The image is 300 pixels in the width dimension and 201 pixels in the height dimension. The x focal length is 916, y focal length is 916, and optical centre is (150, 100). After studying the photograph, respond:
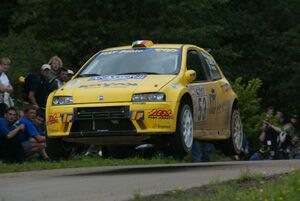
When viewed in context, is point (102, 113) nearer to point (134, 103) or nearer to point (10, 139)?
point (134, 103)

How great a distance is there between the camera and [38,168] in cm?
1399

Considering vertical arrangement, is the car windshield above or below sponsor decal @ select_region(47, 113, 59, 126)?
above

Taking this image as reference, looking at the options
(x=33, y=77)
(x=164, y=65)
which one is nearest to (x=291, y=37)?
(x=33, y=77)

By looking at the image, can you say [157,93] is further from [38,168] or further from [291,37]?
[291,37]

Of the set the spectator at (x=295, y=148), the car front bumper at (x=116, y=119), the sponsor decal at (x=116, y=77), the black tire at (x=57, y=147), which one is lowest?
the spectator at (x=295, y=148)

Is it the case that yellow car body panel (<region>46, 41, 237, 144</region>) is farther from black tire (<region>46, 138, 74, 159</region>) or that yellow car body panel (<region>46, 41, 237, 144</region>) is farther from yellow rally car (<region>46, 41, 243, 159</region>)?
black tire (<region>46, 138, 74, 159</region>)

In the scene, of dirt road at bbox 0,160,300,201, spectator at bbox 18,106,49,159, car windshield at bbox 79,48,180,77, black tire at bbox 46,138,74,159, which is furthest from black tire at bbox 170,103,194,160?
spectator at bbox 18,106,49,159

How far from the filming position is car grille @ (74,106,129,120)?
11866 millimetres

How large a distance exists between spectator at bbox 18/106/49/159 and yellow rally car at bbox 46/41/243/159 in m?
2.65

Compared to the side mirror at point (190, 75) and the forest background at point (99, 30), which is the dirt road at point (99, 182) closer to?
the side mirror at point (190, 75)

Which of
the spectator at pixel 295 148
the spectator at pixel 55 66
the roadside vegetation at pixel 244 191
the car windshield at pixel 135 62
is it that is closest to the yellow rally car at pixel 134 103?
the car windshield at pixel 135 62

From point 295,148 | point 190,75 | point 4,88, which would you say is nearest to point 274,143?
point 295,148

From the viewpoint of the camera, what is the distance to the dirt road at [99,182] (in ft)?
30.2

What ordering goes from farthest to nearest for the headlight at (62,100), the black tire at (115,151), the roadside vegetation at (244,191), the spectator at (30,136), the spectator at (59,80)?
1. the spectator at (59,80)
2. the black tire at (115,151)
3. the spectator at (30,136)
4. the headlight at (62,100)
5. the roadside vegetation at (244,191)
